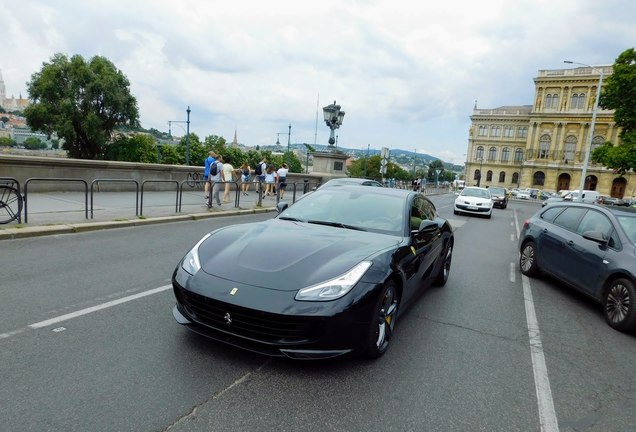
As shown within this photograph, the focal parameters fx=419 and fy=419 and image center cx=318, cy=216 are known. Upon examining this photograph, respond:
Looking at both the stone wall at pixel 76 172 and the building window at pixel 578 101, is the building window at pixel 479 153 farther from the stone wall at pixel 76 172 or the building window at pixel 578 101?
the stone wall at pixel 76 172

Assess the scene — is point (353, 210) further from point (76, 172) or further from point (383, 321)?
point (76, 172)

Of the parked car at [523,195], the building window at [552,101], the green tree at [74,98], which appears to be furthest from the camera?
the building window at [552,101]

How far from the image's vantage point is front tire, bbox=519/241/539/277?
7.62 meters

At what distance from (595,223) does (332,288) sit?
5192mm

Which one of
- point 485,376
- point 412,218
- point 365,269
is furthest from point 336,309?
point 412,218

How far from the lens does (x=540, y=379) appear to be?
12.0 feet

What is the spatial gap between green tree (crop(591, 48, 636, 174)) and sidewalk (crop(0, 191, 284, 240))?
77.5 feet

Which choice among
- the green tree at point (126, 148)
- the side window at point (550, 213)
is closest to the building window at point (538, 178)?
the green tree at point (126, 148)

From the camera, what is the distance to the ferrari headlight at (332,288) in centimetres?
317

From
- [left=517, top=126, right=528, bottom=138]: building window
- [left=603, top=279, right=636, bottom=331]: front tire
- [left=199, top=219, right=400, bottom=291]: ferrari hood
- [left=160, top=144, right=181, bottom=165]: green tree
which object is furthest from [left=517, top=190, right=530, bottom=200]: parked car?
[left=199, top=219, right=400, bottom=291]: ferrari hood

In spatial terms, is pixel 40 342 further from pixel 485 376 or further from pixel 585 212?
pixel 585 212

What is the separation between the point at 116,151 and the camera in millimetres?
49875

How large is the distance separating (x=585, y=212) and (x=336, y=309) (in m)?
5.62

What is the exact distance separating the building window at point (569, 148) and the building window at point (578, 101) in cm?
656
